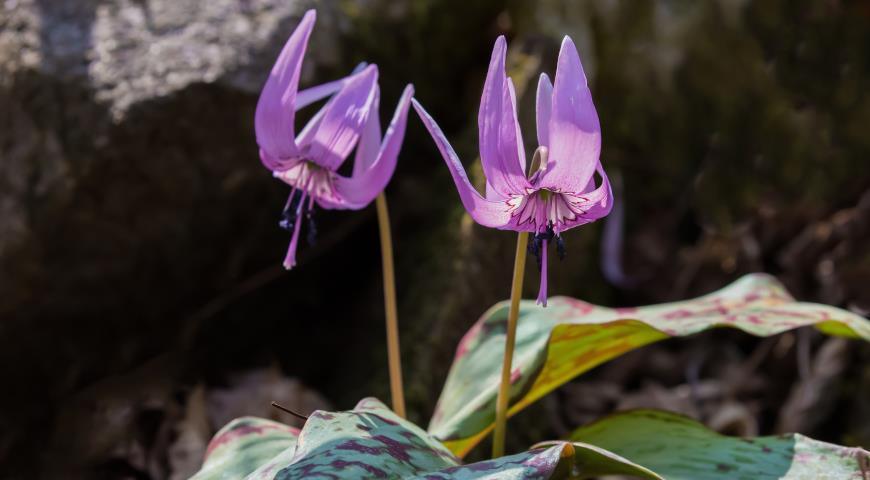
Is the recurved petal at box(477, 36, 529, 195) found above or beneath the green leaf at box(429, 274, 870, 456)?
above

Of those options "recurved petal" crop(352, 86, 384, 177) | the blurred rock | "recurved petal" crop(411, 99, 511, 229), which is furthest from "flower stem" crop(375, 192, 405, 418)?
the blurred rock

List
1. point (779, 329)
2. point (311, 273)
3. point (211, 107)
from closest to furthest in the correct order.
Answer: point (779, 329)
point (211, 107)
point (311, 273)

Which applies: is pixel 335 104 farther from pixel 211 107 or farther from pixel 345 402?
pixel 345 402

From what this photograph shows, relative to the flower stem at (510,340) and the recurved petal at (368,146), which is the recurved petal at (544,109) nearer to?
the flower stem at (510,340)

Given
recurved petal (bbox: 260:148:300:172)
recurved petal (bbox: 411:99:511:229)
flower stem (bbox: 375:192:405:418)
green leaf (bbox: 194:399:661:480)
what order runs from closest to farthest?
1. green leaf (bbox: 194:399:661:480)
2. recurved petal (bbox: 411:99:511:229)
3. recurved petal (bbox: 260:148:300:172)
4. flower stem (bbox: 375:192:405:418)

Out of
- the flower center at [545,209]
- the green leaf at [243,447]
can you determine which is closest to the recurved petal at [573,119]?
the flower center at [545,209]

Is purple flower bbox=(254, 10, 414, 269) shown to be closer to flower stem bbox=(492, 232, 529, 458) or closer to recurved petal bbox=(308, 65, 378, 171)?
recurved petal bbox=(308, 65, 378, 171)

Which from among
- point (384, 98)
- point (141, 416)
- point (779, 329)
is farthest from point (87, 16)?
point (779, 329)

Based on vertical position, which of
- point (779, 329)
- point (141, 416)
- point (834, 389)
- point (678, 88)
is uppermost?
point (678, 88)
